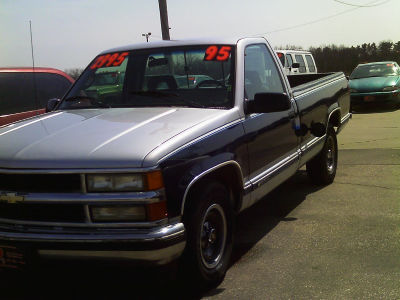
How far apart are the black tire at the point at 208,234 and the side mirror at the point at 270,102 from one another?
78 cm

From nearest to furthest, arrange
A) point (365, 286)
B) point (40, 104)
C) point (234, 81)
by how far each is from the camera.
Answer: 1. point (365, 286)
2. point (234, 81)
3. point (40, 104)

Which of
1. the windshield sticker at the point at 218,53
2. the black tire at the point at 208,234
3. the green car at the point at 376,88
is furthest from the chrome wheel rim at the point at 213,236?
the green car at the point at 376,88

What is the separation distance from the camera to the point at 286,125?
4.71 metres

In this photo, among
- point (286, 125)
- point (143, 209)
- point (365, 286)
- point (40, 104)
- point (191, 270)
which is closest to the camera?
point (143, 209)

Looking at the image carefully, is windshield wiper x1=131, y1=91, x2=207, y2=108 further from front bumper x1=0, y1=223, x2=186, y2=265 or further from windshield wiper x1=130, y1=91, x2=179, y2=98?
front bumper x1=0, y1=223, x2=186, y2=265

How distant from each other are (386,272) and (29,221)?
2676 millimetres

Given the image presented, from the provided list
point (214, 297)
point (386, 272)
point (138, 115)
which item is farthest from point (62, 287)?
point (386, 272)

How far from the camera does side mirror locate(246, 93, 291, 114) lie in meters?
3.81

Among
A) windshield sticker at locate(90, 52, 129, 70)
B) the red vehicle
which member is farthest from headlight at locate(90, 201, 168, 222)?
the red vehicle

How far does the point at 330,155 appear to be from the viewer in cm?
656

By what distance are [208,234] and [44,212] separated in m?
1.18

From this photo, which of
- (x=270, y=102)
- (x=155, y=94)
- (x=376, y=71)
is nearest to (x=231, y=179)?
(x=270, y=102)

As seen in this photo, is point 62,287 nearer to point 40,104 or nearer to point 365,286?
point 365,286

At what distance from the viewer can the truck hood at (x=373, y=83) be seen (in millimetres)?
15117
